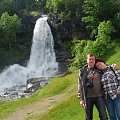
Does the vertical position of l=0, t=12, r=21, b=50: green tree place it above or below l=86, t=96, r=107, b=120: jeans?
above

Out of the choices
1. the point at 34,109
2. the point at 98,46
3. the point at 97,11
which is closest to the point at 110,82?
the point at 34,109

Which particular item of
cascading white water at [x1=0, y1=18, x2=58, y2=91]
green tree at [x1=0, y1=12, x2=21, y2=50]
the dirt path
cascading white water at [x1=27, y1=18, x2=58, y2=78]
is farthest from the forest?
the dirt path

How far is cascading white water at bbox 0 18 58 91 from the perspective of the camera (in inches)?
2500

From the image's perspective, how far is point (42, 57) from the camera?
7069 centimetres

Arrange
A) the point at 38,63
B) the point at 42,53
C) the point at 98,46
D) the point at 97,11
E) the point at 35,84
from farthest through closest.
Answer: the point at 42,53 → the point at 38,63 → the point at 97,11 → the point at 98,46 → the point at 35,84

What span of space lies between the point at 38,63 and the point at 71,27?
1045 cm

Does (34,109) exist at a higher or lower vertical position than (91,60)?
lower

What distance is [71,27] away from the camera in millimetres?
72875

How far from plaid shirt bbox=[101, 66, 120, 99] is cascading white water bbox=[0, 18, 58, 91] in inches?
1881

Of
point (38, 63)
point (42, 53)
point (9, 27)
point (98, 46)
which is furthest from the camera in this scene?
point (9, 27)

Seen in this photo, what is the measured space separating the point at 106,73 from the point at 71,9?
2450 inches

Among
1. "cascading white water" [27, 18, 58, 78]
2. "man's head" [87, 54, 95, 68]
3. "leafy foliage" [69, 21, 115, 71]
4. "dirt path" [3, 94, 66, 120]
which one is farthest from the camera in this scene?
"cascading white water" [27, 18, 58, 78]

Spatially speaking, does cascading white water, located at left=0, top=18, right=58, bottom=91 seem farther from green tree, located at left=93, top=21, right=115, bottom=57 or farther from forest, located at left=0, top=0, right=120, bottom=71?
green tree, located at left=93, top=21, right=115, bottom=57

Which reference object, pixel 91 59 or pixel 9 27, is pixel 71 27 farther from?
pixel 91 59
